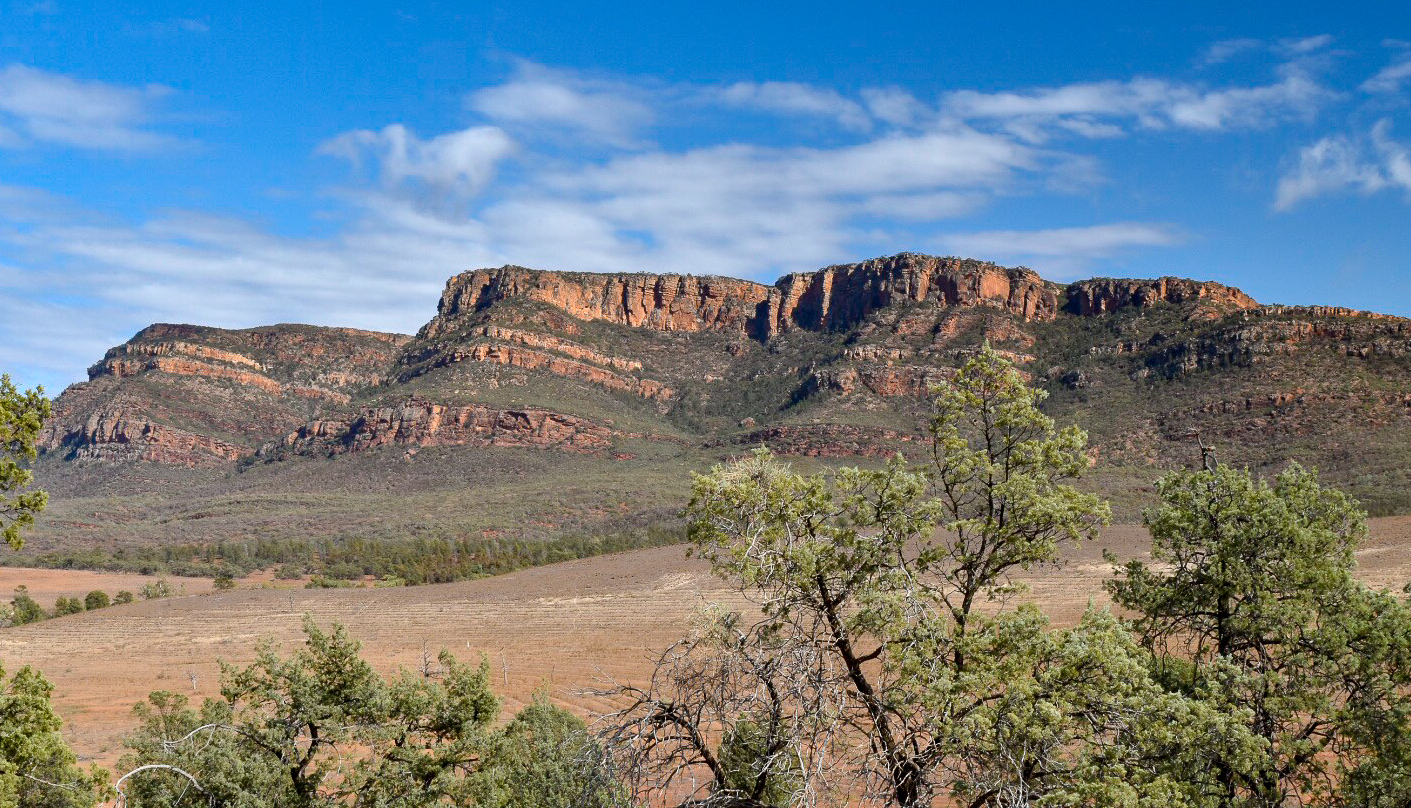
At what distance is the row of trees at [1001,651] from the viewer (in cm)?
627

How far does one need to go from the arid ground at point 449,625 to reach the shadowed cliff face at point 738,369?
108 ft

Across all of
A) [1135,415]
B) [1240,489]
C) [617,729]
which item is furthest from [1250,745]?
[1135,415]

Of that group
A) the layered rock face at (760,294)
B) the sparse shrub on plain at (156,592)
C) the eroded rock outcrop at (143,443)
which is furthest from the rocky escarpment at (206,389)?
the sparse shrub on plain at (156,592)

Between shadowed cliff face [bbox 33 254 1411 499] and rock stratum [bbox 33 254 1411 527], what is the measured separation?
337mm

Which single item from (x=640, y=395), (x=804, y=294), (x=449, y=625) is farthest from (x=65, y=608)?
(x=804, y=294)

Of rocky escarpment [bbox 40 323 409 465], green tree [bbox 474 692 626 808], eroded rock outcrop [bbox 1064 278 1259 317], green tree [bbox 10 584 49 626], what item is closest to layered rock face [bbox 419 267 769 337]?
rocky escarpment [bbox 40 323 409 465]

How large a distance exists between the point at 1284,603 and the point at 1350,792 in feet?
5.05

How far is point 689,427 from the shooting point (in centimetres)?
12119

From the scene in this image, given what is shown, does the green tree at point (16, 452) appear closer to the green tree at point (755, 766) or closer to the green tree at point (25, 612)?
the green tree at point (755, 766)

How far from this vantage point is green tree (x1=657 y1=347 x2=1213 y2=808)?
6.18 metres

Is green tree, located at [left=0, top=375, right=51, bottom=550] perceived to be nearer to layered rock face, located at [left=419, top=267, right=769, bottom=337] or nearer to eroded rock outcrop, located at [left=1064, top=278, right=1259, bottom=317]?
eroded rock outcrop, located at [left=1064, top=278, right=1259, bottom=317]

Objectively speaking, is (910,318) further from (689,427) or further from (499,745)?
(499,745)

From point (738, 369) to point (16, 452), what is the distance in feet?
428

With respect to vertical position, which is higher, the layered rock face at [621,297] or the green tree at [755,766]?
the layered rock face at [621,297]
